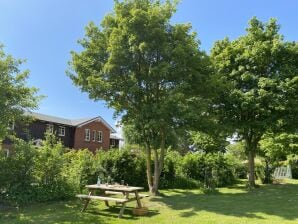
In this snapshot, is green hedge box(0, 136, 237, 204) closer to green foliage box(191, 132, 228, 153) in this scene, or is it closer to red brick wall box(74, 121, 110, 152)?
green foliage box(191, 132, 228, 153)

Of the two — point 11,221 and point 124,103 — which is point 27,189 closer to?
point 11,221

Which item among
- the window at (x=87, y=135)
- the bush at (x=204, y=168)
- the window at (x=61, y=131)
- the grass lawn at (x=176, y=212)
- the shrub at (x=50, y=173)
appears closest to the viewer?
the grass lawn at (x=176, y=212)

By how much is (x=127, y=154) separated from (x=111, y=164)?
1.24 meters

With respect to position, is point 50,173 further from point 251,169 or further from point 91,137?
point 91,137

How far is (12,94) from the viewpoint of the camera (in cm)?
1471

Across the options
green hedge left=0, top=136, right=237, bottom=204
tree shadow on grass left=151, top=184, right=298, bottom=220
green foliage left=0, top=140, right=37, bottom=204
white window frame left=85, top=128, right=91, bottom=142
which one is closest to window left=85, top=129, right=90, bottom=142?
white window frame left=85, top=128, right=91, bottom=142

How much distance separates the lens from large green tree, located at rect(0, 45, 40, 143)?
14.3m

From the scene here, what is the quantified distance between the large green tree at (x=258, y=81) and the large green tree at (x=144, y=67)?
3.73m

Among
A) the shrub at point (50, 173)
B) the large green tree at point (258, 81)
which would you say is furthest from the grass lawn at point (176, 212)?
the large green tree at point (258, 81)

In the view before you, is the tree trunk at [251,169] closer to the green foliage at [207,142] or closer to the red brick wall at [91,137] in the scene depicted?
the green foliage at [207,142]

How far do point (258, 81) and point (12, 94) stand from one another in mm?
14059

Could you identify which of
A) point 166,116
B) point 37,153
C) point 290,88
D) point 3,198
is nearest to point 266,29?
point 290,88

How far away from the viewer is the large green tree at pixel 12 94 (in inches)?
561

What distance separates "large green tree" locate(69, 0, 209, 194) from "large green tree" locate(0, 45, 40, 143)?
10.6 ft
